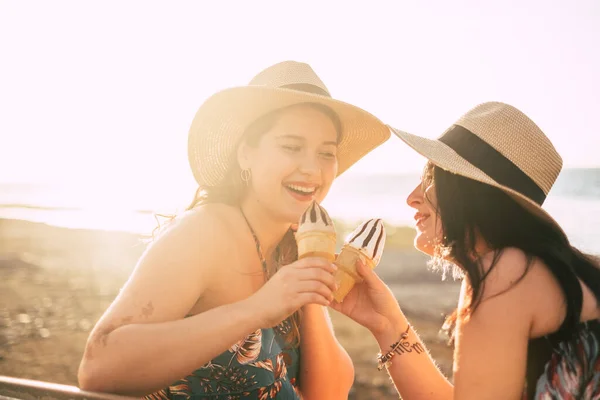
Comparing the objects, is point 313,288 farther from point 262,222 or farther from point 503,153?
point 503,153

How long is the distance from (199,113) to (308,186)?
100 cm

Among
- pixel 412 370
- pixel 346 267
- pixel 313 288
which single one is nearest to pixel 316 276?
pixel 313 288

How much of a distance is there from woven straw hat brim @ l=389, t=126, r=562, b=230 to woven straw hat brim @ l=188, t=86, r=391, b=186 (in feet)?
2.09

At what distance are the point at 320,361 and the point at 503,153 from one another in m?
1.77

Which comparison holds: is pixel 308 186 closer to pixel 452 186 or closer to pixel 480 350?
pixel 452 186

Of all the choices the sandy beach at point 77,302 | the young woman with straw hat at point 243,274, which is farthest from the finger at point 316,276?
the sandy beach at point 77,302

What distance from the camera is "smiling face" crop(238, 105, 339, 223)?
10.5ft

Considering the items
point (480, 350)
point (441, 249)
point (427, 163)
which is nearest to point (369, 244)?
point (441, 249)

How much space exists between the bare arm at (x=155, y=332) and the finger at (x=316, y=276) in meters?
0.29

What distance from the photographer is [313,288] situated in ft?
8.27

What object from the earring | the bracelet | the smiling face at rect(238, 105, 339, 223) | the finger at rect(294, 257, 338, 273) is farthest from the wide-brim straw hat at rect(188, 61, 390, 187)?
the bracelet

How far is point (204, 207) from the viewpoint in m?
3.21

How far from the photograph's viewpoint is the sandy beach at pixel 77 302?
826 centimetres

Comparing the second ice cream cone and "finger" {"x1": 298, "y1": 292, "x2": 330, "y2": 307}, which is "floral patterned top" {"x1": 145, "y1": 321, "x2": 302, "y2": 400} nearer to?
the second ice cream cone
